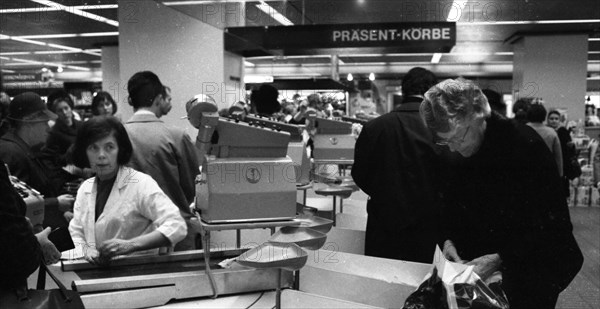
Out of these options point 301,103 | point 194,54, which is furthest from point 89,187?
point 301,103

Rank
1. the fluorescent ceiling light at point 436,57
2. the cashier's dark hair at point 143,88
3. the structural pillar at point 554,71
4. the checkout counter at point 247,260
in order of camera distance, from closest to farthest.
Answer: the checkout counter at point 247,260
the structural pillar at point 554,71
the cashier's dark hair at point 143,88
the fluorescent ceiling light at point 436,57

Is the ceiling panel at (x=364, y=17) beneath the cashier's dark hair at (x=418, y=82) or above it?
above

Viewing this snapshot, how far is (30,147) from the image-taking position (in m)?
2.63

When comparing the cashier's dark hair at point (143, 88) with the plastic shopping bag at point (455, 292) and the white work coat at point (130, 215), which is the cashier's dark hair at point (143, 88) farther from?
the plastic shopping bag at point (455, 292)

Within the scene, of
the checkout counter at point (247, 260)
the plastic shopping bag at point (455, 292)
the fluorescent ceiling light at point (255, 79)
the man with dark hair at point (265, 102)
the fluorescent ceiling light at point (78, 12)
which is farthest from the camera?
the fluorescent ceiling light at point (255, 79)

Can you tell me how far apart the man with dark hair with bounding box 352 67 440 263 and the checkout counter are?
66cm

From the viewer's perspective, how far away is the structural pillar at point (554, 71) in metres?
2.29

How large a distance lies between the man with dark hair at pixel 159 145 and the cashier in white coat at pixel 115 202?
416 mm

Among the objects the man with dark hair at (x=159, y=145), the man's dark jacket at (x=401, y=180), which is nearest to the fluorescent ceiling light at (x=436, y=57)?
the man's dark jacket at (x=401, y=180)

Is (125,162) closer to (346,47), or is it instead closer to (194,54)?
(194,54)

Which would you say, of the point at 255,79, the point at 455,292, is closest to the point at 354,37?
the point at 255,79

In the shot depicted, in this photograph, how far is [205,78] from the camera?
10.1 ft

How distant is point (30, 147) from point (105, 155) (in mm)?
866

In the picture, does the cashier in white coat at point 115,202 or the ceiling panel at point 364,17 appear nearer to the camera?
the cashier in white coat at point 115,202
